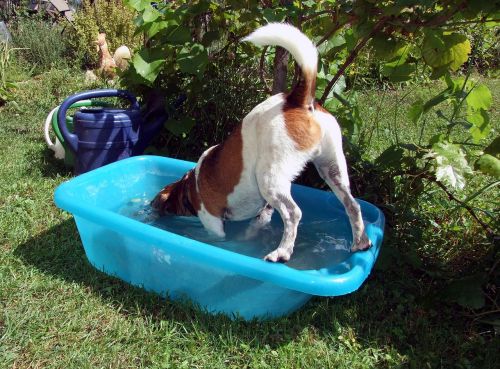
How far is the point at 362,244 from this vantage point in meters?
2.64

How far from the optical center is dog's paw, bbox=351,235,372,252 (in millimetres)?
2627

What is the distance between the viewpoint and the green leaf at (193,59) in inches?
151

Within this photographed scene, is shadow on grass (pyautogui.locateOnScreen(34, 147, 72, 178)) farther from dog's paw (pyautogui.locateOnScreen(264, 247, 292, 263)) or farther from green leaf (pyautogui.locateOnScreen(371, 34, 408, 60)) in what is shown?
green leaf (pyautogui.locateOnScreen(371, 34, 408, 60))

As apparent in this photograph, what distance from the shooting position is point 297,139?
250cm

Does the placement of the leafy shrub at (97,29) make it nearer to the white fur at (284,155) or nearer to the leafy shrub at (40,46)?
the leafy shrub at (40,46)

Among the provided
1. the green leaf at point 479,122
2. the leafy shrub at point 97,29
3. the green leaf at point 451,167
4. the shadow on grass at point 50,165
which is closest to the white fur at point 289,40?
the green leaf at point 451,167

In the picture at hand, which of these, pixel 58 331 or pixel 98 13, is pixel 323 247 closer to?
pixel 58 331

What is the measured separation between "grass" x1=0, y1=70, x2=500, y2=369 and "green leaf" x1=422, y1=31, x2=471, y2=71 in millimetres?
1281

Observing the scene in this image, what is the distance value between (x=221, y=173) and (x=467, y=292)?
1548mm

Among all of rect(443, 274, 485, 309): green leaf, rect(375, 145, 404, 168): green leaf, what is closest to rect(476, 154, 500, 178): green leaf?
rect(443, 274, 485, 309): green leaf

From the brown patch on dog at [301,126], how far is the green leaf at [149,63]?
1.74 metres

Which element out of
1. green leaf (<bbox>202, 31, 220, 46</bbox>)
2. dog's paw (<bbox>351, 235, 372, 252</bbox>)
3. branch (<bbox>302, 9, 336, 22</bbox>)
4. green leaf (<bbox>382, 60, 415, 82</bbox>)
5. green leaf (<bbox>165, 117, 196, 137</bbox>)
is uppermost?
branch (<bbox>302, 9, 336, 22</bbox>)

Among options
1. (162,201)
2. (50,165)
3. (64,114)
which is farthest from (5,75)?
(162,201)

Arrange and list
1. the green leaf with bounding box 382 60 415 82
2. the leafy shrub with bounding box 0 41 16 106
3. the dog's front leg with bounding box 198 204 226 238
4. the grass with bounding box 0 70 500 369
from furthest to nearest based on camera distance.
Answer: the leafy shrub with bounding box 0 41 16 106 → the green leaf with bounding box 382 60 415 82 → the dog's front leg with bounding box 198 204 226 238 → the grass with bounding box 0 70 500 369
